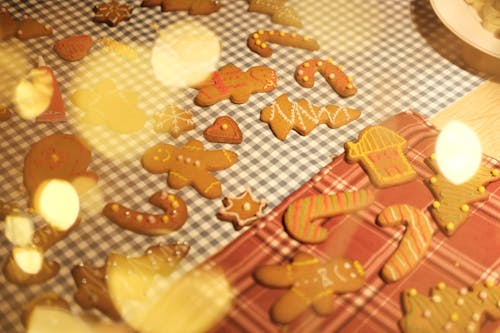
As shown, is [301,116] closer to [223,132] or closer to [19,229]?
[223,132]

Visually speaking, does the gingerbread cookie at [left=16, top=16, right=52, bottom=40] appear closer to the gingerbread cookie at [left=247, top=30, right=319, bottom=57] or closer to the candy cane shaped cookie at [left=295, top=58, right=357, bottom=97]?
the gingerbread cookie at [left=247, top=30, right=319, bottom=57]

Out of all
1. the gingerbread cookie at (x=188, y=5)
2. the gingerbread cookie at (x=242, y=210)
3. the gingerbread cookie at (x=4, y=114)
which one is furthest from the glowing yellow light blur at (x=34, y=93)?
the gingerbread cookie at (x=242, y=210)

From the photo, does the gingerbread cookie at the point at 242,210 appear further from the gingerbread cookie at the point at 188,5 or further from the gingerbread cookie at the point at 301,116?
the gingerbread cookie at the point at 188,5

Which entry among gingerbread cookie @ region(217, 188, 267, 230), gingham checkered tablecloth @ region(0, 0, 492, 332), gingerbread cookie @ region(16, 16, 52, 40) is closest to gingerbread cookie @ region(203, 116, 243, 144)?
gingham checkered tablecloth @ region(0, 0, 492, 332)

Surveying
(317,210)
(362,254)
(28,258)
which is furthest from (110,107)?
(362,254)

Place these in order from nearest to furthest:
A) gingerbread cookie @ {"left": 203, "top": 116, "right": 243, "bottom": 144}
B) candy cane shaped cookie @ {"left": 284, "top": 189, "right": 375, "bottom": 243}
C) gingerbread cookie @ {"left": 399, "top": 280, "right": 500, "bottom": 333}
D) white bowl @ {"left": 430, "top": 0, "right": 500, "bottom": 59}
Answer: gingerbread cookie @ {"left": 399, "top": 280, "right": 500, "bottom": 333}, candy cane shaped cookie @ {"left": 284, "top": 189, "right": 375, "bottom": 243}, gingerbread cookie @ {"left": 203, "top": 116, "right": 243, "bottom": 144}, white bowl @ {"left": 430, "top": 0, "right": 500, "bottom": 59}

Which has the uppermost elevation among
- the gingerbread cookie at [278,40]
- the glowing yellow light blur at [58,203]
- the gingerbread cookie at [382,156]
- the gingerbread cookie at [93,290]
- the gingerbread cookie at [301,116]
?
the gingerbread cookie at [278,40]
